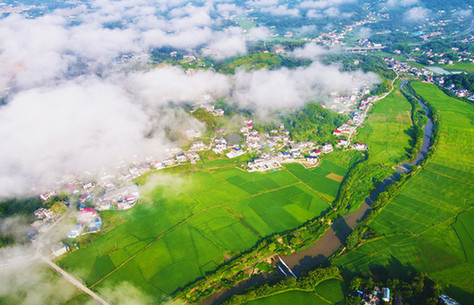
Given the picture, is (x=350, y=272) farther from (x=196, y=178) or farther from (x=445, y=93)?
(x=445, y=93)

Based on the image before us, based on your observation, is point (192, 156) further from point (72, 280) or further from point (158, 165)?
point (72, 280)

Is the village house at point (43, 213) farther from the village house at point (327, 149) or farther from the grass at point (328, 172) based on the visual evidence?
the village house at point (327, 149)

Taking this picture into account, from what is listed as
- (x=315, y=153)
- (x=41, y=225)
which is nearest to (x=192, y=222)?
(x=41, y=225)

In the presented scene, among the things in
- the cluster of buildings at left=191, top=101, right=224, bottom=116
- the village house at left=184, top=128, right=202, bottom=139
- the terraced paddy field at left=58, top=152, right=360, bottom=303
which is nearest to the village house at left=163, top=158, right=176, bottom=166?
the terraced paddy field at left=58, top=152, right=360, bottom=303

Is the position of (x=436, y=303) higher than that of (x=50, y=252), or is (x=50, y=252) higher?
(x=436, y=303)

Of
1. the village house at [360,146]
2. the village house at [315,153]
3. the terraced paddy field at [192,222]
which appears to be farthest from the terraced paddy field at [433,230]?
the village house at [315,153]

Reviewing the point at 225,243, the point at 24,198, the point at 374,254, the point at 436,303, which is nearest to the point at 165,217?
the point at 225,243

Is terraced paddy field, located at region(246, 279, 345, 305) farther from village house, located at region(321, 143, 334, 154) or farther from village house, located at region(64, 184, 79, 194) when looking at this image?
village house, located at region(64, 184, 79, 194)
